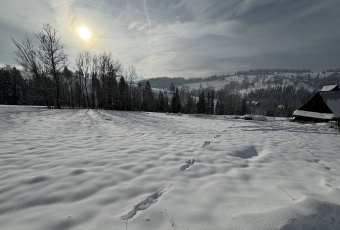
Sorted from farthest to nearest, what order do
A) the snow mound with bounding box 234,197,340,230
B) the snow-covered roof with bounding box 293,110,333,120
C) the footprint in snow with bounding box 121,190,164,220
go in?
the snow-covered roof with bounding box 293,110,333,120 → the footprint in snow with bounding box 121,190,164,220 → the snow mound with bounding box 234,197,340,230

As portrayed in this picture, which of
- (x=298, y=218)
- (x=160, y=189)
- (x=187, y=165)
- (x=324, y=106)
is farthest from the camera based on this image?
(x=324, y=106)

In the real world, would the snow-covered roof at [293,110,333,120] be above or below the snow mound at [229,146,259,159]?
below

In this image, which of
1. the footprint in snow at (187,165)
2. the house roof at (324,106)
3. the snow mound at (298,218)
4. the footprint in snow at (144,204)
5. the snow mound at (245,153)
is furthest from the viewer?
the house roof at (324,106)

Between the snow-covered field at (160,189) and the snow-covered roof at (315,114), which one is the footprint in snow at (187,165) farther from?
the snow-covered roof at (315,114)

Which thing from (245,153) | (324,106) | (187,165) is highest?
(324,106)

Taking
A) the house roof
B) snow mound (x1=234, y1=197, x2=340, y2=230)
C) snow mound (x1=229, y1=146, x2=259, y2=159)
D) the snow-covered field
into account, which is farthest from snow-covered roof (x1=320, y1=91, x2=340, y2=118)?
snow mound (x1=234, y1=197, x2=340, y2=230)

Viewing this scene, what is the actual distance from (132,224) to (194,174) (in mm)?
2286

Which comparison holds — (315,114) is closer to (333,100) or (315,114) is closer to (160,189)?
(333,100)

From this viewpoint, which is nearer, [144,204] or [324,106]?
[144,204]

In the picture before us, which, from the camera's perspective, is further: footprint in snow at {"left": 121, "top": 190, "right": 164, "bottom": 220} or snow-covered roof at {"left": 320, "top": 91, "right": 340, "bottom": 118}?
snow-covered roof at {"left": 320, "top": 91, "right": 340, "bottom": 118}

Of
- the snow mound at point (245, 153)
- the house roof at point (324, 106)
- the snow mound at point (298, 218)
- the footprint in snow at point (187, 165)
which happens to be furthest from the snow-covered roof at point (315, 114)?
the snow mound at point (298, 218)

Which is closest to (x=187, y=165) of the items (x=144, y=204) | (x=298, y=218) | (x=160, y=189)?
(x=160, y=189)

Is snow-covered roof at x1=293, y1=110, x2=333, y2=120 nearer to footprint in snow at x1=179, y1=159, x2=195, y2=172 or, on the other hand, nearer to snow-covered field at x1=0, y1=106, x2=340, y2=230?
snow-covered field at x1=0, y1=106, x2=340, y2=230

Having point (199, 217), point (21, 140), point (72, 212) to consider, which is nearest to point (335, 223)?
point (199, 217)
